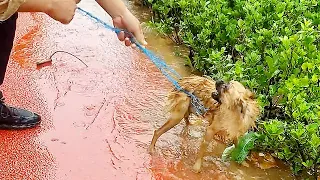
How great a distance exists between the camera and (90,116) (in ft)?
16.4

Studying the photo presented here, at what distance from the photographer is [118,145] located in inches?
181

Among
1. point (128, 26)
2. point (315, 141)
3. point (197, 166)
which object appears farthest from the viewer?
point (197, 166)

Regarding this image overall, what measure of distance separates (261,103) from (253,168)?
0.61 m

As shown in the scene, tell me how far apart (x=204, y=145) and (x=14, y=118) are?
1.63m

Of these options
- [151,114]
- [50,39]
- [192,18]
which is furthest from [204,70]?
[50,39]

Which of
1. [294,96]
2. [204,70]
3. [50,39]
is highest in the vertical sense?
[294,96]

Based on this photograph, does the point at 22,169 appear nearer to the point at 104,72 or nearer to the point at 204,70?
the point at 104,72

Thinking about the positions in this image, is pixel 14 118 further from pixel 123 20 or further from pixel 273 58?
pixel 273 58

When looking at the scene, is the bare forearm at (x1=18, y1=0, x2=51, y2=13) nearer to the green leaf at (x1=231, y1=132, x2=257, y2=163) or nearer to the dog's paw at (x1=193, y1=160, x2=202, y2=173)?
the dog's paw at (x1=193, y1=160, x2=202, y2=173)

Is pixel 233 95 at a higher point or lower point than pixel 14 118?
higher

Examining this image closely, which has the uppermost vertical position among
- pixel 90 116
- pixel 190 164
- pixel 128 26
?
pixel 128 26

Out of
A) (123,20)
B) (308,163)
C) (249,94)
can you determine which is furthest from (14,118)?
(308,163)

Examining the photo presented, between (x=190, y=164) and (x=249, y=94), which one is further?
(x=190, y=164)

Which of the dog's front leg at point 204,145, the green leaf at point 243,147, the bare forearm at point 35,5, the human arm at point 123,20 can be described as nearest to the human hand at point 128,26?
the human arm at point 123,20
